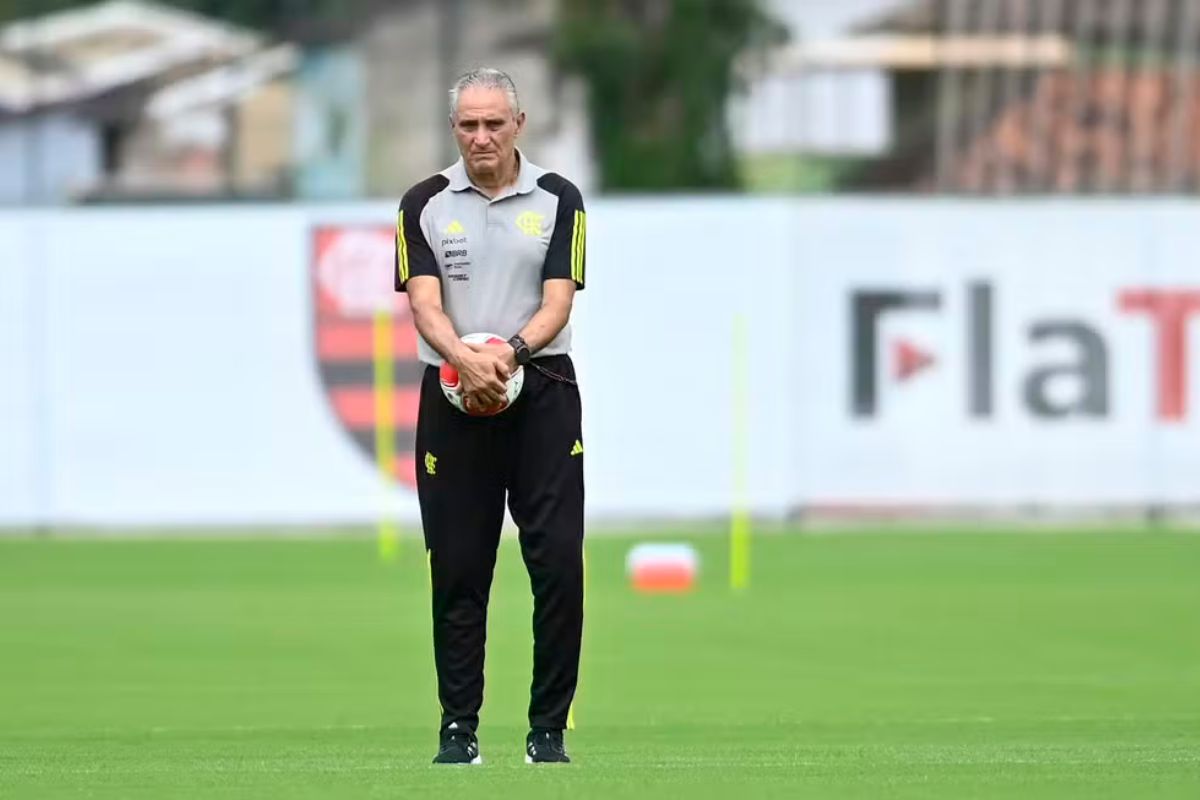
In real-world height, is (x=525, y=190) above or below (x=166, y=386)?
above

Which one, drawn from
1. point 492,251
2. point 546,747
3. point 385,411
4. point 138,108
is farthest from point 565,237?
point 138,108

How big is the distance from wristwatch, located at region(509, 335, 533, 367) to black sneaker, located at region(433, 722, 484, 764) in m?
1.08

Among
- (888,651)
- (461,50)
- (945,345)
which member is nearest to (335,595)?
(888,651)

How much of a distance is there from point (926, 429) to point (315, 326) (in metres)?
4.76

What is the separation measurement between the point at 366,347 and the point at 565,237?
13298 millimetres

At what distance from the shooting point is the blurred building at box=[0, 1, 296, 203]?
24.3m

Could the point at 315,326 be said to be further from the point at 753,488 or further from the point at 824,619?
the point at 824,619

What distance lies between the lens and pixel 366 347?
21.1m

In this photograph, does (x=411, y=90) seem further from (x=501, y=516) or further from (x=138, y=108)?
(x=501, y=516)

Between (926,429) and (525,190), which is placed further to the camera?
(926,429)

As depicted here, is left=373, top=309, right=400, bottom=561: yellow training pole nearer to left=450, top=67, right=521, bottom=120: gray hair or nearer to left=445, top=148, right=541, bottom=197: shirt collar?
left=445, top=148, right=541, bottom=197: shirt collar

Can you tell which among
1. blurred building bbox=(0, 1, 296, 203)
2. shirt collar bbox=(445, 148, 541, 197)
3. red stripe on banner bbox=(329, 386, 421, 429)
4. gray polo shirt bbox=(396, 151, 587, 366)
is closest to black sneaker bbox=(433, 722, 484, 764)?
gray polo shirt bbox=(396, 151, 587, 366)

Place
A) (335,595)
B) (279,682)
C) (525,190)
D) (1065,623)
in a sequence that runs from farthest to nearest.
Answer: (335,595) → (1065,623) → (279,682) → (525,190)

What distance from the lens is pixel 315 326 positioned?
21.3m
